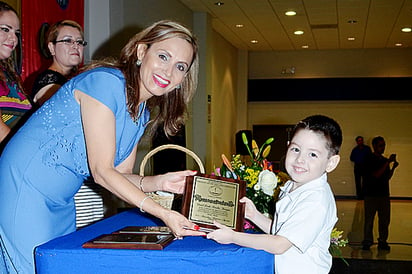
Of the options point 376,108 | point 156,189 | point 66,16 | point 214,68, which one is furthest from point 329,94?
point 156,189

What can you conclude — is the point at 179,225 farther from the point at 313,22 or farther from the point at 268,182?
the point at 313,22

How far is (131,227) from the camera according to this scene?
1811 mm

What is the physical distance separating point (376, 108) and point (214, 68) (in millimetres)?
4843

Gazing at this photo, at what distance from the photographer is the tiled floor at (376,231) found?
5.82m

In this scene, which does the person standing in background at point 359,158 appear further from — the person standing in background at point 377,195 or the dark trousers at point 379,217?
the dark trousers at point 379,217

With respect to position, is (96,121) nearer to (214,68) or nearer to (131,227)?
(131,227)

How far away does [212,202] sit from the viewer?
1667 millimetres

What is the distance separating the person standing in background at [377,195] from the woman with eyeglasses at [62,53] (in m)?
4.58

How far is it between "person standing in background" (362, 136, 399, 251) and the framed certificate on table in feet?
16.9

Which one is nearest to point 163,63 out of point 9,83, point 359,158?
point 9,83

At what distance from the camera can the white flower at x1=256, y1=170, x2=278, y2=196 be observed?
2004 mm

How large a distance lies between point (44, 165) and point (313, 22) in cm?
909

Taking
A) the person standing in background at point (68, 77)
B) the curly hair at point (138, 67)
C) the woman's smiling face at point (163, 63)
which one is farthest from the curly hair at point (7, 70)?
the woman's smiling face at point (163, 63)

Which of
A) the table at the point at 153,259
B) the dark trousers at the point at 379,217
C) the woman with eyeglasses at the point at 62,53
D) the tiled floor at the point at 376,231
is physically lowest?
the tiled floor at the point at 376,231
